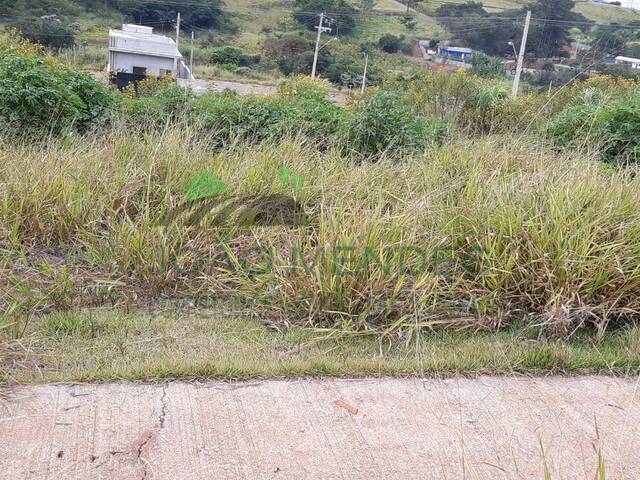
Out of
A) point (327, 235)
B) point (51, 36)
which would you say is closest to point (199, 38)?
point (51, 36)

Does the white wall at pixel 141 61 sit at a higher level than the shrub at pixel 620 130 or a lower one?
lower

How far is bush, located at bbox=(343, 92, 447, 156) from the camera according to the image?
7586 millimetres

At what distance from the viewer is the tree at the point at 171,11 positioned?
43125mm

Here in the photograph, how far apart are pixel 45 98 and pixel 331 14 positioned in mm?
34185

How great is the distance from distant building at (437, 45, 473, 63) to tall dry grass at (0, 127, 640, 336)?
52.0 ft

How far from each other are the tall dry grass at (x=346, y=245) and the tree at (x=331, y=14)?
34970 millimetres

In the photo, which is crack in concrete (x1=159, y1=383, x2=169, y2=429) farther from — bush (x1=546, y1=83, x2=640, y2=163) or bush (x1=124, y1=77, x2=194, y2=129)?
bush (x1=546, y1=83, x2=640, y2=163)

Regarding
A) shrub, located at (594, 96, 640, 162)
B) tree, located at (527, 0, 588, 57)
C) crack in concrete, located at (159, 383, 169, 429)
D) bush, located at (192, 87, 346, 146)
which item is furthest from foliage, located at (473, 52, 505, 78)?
crack in concrete, located at (159, 383, 169, 429)

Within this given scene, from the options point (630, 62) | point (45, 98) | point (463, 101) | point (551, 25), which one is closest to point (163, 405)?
point (45, 98)

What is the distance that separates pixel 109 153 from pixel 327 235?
2590 mm

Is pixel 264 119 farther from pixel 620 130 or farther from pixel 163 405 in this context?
pixel 163 405

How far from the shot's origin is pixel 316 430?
2.96m

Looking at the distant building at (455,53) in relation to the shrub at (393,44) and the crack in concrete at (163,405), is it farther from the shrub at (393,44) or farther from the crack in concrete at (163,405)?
the crack in concrete at (163,405)

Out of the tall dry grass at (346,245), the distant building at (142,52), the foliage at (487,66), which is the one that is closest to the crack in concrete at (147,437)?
the tall dry grass at (346,245)
